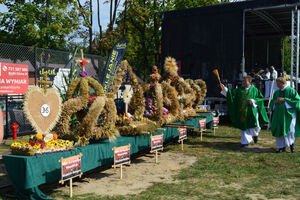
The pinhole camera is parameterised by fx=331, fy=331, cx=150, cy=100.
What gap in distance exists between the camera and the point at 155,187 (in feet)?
18.7

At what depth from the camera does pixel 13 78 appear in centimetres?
956

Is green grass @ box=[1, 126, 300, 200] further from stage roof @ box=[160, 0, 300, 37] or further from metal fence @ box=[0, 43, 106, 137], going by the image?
stage roof @ box=[160, 0, 300, 37]

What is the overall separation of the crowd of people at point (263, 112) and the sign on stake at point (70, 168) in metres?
5.75

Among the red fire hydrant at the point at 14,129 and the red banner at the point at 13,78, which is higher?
the red banner at the point at 13,78

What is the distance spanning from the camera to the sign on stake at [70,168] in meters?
4.89

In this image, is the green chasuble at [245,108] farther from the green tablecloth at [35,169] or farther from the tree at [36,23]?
the tree at [36,23]

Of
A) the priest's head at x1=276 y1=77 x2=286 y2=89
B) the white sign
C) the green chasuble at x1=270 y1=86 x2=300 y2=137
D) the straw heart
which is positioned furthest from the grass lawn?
the priest's head at x1=276 y1=77 x2=286 y2=89

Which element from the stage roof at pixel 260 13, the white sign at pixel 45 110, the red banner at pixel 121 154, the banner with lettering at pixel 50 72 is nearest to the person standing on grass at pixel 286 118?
the red banner at pixel 121 154

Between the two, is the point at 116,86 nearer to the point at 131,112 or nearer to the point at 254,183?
the point at 131,112

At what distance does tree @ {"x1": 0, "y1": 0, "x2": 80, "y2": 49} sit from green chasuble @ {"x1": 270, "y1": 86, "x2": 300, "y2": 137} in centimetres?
1191

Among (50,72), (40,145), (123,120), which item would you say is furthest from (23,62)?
(40,145)

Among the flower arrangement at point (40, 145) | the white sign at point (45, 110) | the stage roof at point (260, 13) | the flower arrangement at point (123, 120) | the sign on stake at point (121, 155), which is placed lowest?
the sign on stake at point (121, 155)

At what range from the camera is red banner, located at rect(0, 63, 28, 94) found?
927cm

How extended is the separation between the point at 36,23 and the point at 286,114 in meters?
13.4
